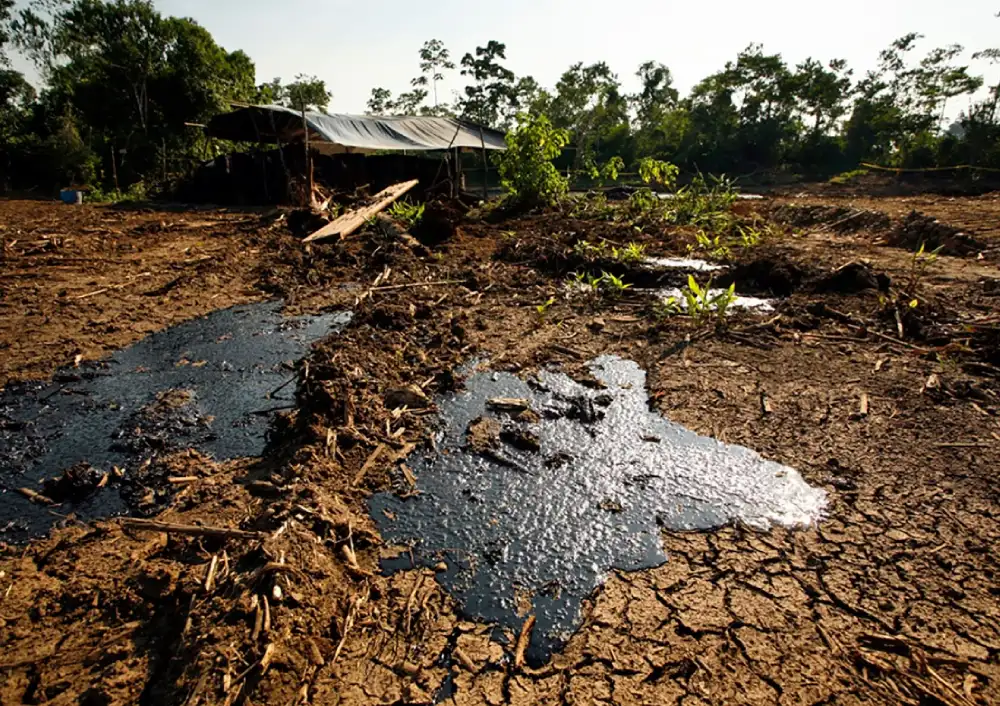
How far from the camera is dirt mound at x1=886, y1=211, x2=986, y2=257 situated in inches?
328

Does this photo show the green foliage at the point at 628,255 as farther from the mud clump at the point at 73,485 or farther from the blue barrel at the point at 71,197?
the blue barrel at the point at 71,197

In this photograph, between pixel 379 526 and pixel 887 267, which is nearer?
pixel 379 526

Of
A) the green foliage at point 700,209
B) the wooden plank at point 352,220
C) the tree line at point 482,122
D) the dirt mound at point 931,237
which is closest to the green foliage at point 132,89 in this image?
the tree line at point 482,122

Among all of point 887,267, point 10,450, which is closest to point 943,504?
point 10,450

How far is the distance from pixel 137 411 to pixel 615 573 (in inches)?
135

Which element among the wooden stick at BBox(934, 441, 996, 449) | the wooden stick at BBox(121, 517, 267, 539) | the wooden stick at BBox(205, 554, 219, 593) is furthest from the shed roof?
the wooden stick at BBox(934, 441, 996, 449)

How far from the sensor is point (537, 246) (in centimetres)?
844

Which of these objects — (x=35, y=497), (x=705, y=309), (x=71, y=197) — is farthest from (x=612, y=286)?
(x=71, y=197)

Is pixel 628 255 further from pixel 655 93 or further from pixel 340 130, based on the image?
pixel 655 93

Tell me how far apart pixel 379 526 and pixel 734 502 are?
72.3 inches

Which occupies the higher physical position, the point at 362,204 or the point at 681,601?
the point at 362,204

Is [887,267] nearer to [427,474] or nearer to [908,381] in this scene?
[908,381]

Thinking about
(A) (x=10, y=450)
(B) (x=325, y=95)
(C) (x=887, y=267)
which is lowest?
(A) (x=10, y=450)

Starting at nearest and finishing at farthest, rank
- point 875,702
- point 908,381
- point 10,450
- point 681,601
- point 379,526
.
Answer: point 875,702
point 681,601
point 379,526
point 10,450
point 908,381
